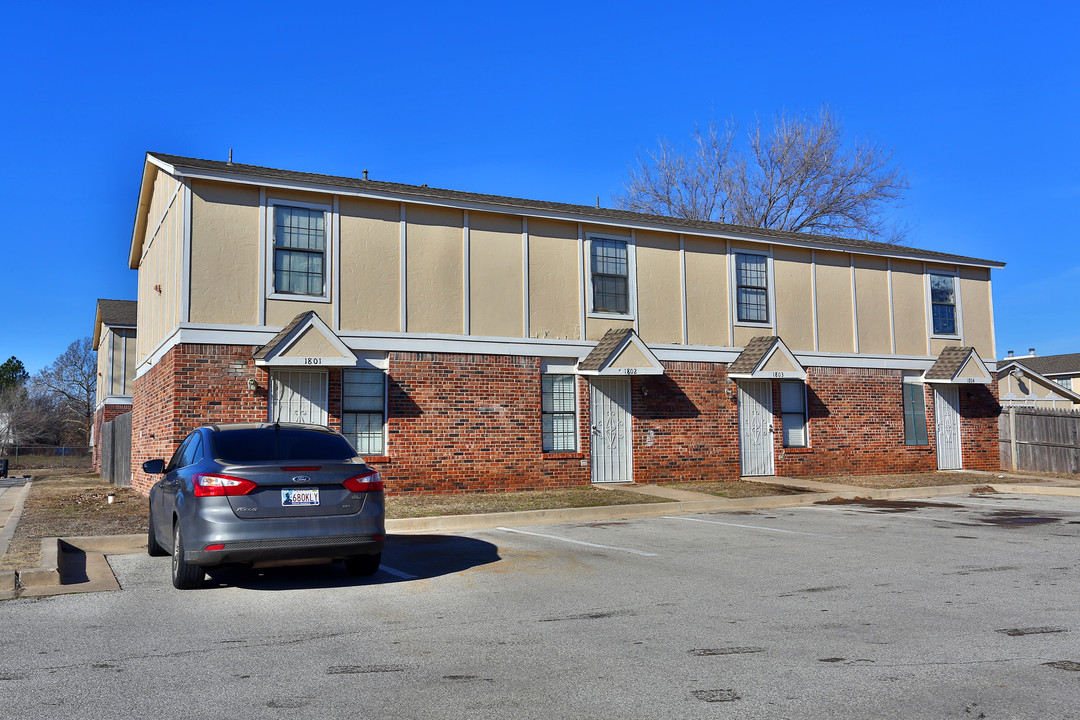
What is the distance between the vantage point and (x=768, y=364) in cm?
1886

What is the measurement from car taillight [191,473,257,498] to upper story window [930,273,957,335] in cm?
1982

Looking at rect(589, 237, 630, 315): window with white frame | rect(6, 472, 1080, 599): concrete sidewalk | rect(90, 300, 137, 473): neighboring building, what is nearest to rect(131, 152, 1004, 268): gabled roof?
rect(589, 237, 630, 315): window with white frame

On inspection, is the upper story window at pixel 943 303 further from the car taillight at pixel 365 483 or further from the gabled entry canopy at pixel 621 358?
the car taillight at pixel 365 483

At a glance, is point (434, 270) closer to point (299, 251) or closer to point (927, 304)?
point (299, 251)

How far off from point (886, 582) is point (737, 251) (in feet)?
42.6

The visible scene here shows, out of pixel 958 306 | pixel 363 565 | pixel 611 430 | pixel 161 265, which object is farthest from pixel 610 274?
pixel 363 565

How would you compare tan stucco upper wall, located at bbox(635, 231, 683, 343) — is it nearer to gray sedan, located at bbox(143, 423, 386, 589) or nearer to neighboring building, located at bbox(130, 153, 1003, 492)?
neighboring building, located at bbox(130, 153, 1003, 492)

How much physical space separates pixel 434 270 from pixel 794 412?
924cm

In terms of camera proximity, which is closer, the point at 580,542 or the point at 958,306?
the point at 580,542

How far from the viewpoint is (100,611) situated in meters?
6.82

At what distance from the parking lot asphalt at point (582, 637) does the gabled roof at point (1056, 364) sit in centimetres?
4263

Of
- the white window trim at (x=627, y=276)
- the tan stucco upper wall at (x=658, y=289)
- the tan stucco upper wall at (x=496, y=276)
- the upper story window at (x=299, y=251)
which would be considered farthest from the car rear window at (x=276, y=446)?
the tan stucco upper wall at (x=658, y=289)

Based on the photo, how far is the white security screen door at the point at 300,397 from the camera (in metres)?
14.9

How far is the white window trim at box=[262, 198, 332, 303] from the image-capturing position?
15070 millimetres
